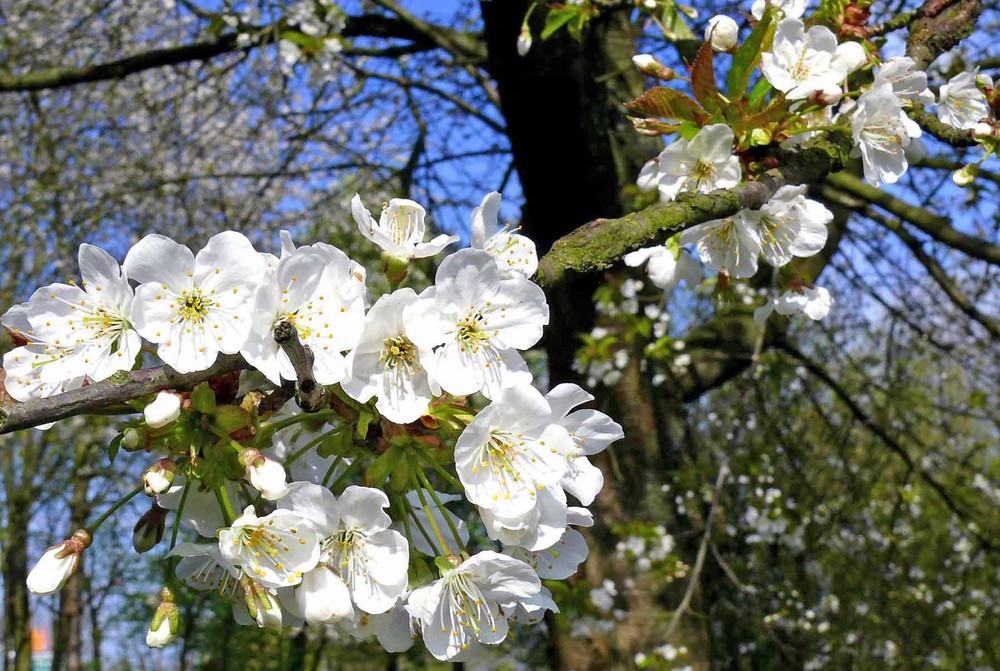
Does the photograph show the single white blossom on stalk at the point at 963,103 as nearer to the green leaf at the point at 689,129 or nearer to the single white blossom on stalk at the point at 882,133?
the single white blossom on stalk at the point at 882,133

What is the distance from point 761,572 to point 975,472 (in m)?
2.06

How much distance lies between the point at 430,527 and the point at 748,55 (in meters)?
0.93

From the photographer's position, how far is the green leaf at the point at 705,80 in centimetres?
133

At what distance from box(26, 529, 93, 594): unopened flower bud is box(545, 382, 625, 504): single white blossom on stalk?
1.98ft

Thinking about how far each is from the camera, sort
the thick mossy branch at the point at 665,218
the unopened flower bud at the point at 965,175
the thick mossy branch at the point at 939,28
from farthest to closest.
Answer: the thick mossy branch at the point at 939,28 → the unopened flower bud at the point at 965,175 → the thick mossy branch at the point at 665,218

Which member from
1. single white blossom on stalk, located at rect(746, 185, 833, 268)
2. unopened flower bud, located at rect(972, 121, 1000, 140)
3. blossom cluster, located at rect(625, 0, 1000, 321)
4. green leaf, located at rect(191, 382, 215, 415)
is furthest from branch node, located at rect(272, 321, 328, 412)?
unopened flower bud, located at rect(972, 121, 1000, 140)

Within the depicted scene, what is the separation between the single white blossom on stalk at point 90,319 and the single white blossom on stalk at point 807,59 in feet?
3.47

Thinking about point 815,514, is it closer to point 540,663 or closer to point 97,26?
point 540,663

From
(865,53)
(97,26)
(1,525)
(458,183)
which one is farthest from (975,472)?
(1,525)

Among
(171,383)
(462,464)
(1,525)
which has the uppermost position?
(1,525)

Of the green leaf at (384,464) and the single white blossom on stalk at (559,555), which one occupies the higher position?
the green leaf at (384,464)

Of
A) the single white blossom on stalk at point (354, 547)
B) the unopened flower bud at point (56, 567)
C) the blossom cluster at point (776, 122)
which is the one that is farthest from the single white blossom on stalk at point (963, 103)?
the unopened flower bud at point (56, 567)

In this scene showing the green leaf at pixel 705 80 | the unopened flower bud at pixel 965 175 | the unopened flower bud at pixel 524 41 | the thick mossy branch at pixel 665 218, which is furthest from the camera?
the unopened flower bud at pixel 524 41

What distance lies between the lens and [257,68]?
17.6 ft
